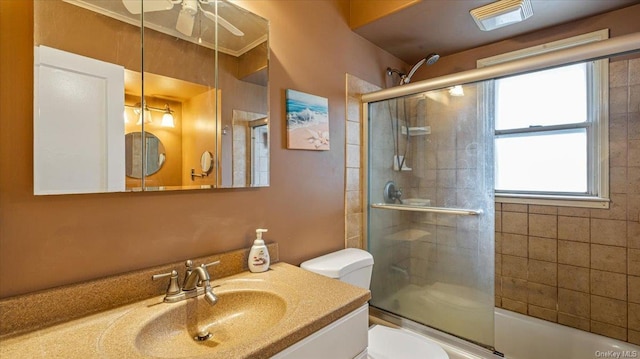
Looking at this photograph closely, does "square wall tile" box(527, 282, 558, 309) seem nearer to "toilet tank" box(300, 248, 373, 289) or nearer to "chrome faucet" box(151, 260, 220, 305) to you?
"toilet tank" box(300, 248, 373, 289)

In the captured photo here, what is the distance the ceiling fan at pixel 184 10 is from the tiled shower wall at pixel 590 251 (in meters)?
2.21

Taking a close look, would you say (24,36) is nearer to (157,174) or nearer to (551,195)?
(157,174)

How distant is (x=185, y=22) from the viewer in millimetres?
1146

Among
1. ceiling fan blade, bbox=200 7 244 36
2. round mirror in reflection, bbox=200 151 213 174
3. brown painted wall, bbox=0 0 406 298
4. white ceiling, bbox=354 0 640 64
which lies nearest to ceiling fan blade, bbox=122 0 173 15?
ceiling fan blade, bbox=200 7 244 36

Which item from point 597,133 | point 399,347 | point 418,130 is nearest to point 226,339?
point 399,347

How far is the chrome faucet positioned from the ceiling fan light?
1956mm

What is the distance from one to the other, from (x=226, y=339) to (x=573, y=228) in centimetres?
221

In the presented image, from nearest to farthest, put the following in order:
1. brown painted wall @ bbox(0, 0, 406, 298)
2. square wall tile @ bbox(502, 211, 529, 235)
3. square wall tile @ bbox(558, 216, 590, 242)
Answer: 1. brown painted wall @ bbox(0, 0, 406, 298)
2. square wall tile @ bbox(558, 216, 590, 242)
3. square wall tile @ bbox(502, 211, 529, 235)

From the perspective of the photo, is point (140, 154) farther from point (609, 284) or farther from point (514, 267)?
point (609, 284)

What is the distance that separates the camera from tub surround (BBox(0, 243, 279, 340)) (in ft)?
2.55

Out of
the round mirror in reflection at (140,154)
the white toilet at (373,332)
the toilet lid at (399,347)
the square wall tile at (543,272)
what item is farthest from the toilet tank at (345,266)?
the square wall tile at (543,272)

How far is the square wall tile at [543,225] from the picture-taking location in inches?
77.5

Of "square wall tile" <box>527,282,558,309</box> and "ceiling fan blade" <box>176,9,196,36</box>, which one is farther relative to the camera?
"square wall tile" <box>527,282,558,309</box>

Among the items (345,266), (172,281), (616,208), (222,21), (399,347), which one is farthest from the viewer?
(616,208)
